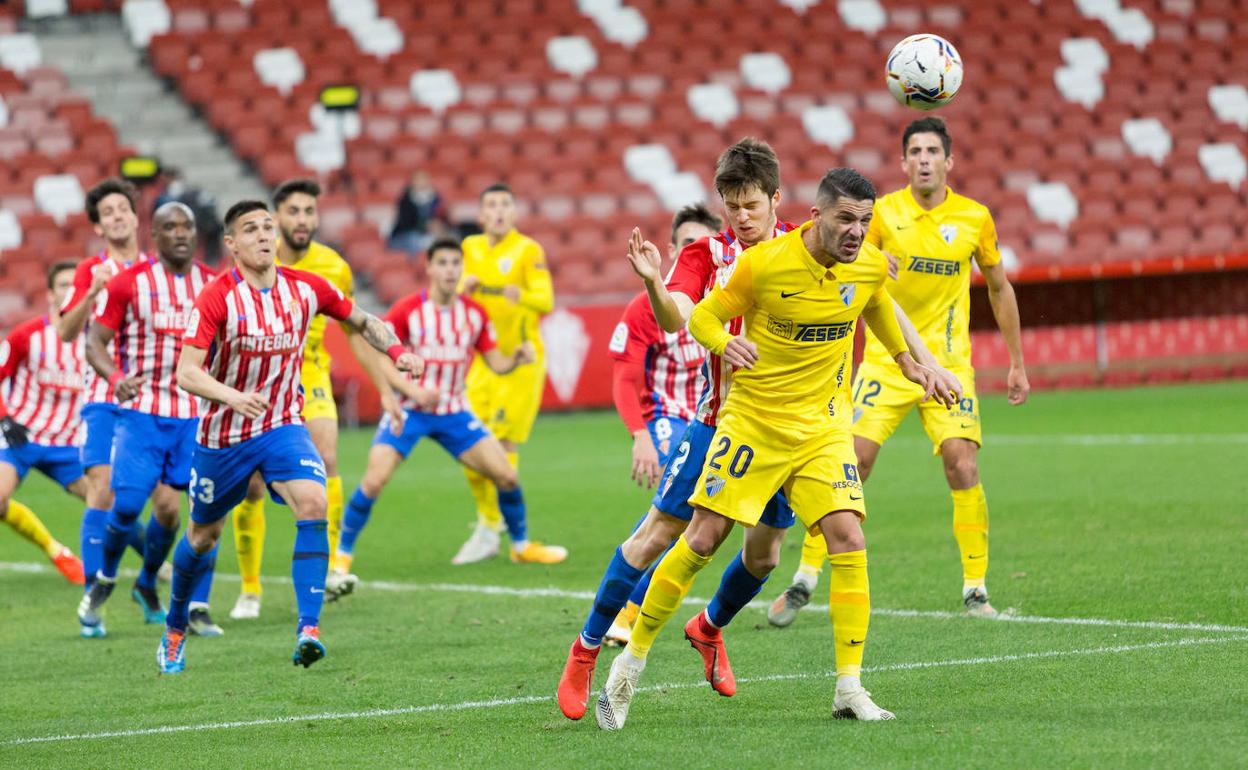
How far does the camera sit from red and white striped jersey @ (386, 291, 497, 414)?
11766 mm

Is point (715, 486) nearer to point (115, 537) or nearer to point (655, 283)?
point (655, 283)

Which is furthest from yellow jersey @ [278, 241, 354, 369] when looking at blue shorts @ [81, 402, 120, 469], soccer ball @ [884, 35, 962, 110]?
soccer ball @ [884, 35, 962, 110]

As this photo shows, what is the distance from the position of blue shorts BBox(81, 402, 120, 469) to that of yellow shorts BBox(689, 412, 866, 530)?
494 centimetres

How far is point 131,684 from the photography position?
7.84 meters

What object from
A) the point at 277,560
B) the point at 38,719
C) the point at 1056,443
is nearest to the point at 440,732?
the point at 38,719

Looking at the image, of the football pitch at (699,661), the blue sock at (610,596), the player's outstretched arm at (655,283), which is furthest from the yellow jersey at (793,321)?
the football pitch at (699,661)

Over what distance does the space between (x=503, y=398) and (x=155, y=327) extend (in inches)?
153

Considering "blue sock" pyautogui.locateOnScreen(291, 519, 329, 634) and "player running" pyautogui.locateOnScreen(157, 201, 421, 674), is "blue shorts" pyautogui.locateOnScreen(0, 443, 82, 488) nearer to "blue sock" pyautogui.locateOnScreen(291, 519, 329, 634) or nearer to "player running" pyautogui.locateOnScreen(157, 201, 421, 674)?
"player running" pyautogui.locateOnScreen(157, 201, 421, 674)

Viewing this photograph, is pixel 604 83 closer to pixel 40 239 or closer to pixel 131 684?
pixel 40 239

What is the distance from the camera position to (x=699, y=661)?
25.3ft

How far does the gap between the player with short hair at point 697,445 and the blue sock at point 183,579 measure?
242 centimetres

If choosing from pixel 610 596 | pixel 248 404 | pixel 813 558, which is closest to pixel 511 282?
pixel 813 558

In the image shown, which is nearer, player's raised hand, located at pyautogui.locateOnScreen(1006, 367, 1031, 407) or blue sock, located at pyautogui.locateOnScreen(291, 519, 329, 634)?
blue sock, located at pyautogui.locateOnScreen(291, 519, 329, 634)

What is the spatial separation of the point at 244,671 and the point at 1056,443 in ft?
36.9
